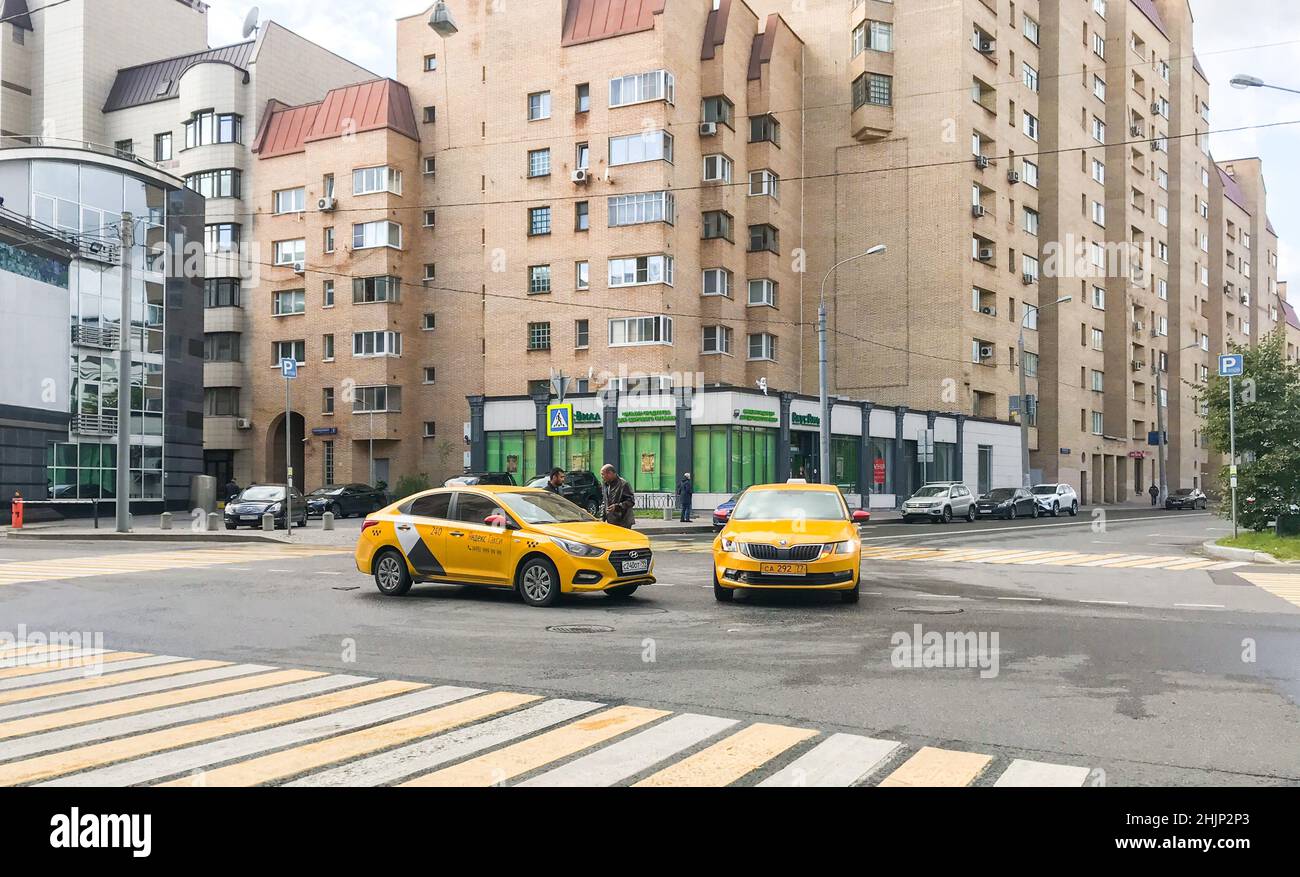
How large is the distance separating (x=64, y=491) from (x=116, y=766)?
39.9 meters

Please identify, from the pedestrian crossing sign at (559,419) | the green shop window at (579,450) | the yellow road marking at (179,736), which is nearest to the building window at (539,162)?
the green shop window at (579,450)

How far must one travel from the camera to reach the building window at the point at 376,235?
5094 cm

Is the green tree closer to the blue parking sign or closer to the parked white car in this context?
the blue parking sign

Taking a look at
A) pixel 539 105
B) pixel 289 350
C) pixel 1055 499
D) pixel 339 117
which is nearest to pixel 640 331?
pixel 539 105

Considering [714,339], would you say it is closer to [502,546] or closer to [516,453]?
[516,453]

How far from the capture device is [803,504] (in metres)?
14.3

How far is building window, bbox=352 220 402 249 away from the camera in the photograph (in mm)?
50938

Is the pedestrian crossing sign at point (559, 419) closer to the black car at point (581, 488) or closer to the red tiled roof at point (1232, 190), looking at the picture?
the black car at point (581, 488)

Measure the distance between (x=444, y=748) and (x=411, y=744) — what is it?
0.22 metres

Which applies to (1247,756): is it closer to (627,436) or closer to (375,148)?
(627,436)

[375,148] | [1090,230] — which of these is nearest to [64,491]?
[375,148]

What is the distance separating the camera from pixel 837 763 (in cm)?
568

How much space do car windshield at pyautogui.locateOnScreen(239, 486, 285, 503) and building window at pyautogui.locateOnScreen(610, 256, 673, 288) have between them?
18.5 m

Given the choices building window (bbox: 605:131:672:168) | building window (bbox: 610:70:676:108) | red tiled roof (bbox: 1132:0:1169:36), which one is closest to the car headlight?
building window (bbox: 605:131:672:168)
